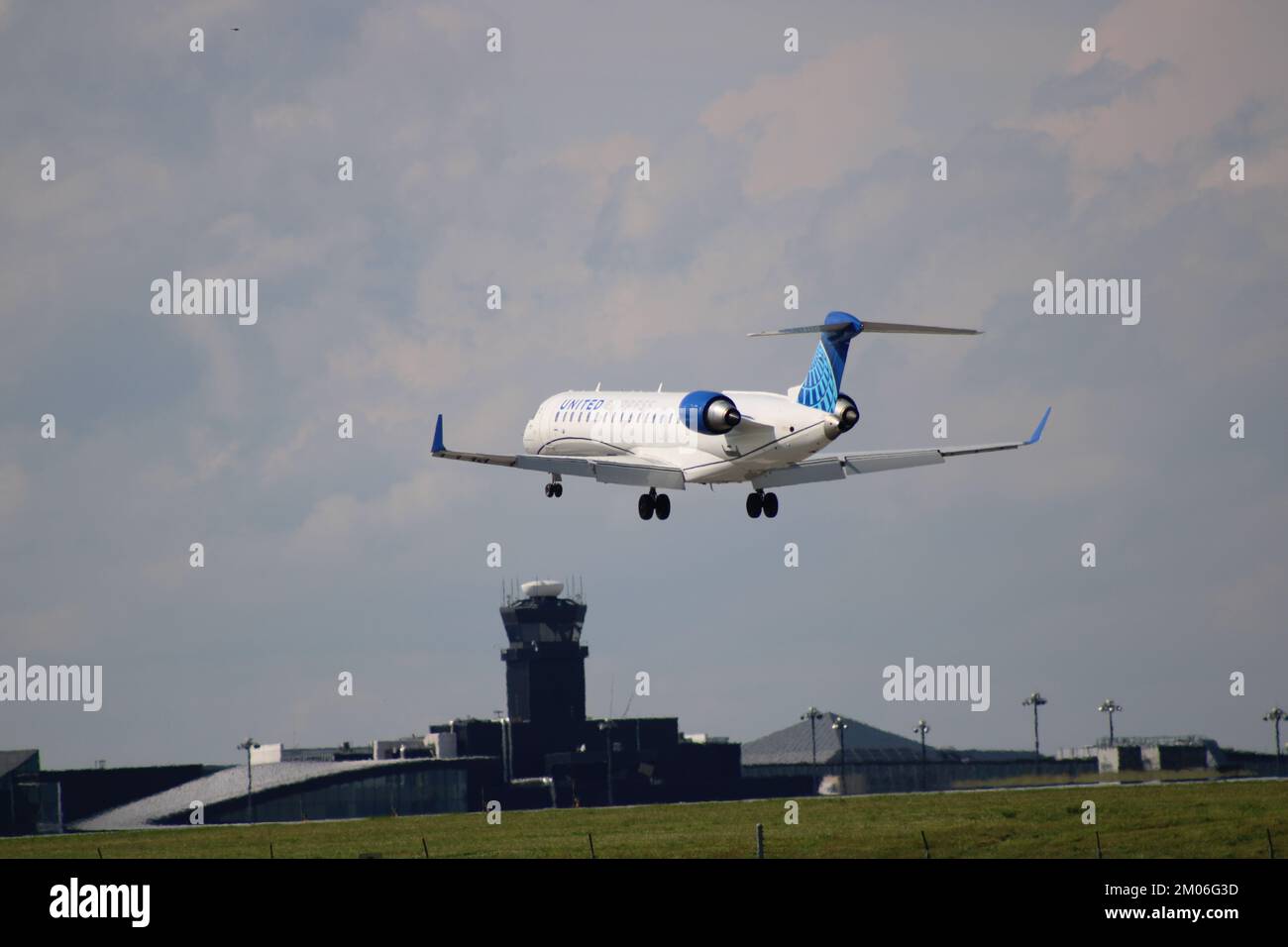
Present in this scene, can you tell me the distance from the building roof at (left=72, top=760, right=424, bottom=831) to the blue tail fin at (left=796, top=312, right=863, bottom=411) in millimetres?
117335

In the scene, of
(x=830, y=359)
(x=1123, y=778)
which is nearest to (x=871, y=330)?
(x=830, y=359)

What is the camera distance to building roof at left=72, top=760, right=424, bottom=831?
175m

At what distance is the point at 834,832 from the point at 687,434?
19303 mm

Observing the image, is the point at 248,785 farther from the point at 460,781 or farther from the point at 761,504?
the point at 761,504

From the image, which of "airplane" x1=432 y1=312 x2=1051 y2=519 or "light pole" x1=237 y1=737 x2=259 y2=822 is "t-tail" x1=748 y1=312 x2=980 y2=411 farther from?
"light pole" x1=237 y1=737 x2=259 y2=822

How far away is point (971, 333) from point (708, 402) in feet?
36.2

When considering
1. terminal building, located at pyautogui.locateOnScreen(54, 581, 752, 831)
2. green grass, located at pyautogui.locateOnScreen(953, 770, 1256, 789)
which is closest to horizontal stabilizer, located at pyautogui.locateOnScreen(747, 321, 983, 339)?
green grass, located at pyautogui.locateOnScreen(953, 770, 1256, 789)

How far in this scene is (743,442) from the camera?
7256 cm

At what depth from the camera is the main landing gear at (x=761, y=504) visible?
76125 mm

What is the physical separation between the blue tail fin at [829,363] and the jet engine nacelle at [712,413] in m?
3.05

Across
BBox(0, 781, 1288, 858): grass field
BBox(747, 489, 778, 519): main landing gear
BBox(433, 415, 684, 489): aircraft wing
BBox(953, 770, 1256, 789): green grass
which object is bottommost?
BBox(0, 781, 1288, 858): grass field
